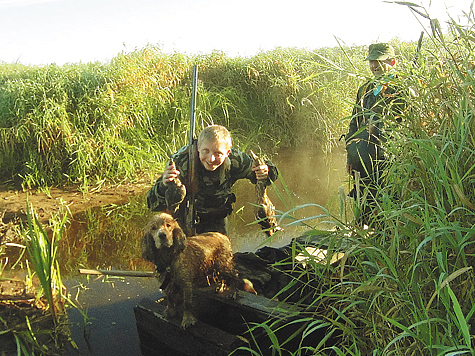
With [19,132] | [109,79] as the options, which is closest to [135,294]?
[19,132]

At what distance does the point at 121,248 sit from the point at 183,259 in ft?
9.30

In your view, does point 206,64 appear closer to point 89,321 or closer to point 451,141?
point 89,321

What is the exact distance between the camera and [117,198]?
7.40 m

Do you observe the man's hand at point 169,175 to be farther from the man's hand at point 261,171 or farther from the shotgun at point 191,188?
the man's hand at point 261,171

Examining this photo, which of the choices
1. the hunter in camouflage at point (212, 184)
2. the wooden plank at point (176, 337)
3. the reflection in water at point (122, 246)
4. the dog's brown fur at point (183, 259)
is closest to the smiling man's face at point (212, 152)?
the hunter in camouflage at point (212, 184)

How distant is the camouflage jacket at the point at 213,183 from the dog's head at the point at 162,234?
2.97 feet

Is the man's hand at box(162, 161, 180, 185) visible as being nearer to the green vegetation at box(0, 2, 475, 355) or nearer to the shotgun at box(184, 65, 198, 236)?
the shotgun at box(184, 65, 198, 236)

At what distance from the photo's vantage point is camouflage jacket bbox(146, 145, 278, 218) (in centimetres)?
373

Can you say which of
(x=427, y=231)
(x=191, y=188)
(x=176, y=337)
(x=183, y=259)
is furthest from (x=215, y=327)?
(x=427, y=231)

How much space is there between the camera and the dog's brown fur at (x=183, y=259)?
109 inches

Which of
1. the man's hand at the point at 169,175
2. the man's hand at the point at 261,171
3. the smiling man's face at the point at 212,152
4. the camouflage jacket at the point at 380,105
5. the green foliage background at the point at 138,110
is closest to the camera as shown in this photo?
the camouflage jacket at the point at 380,105

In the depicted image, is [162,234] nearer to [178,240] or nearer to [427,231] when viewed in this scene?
[178,240]

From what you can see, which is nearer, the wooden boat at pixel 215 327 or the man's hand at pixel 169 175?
the wooden boat at pixel 215 327

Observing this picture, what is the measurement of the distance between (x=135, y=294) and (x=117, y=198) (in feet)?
10.7
